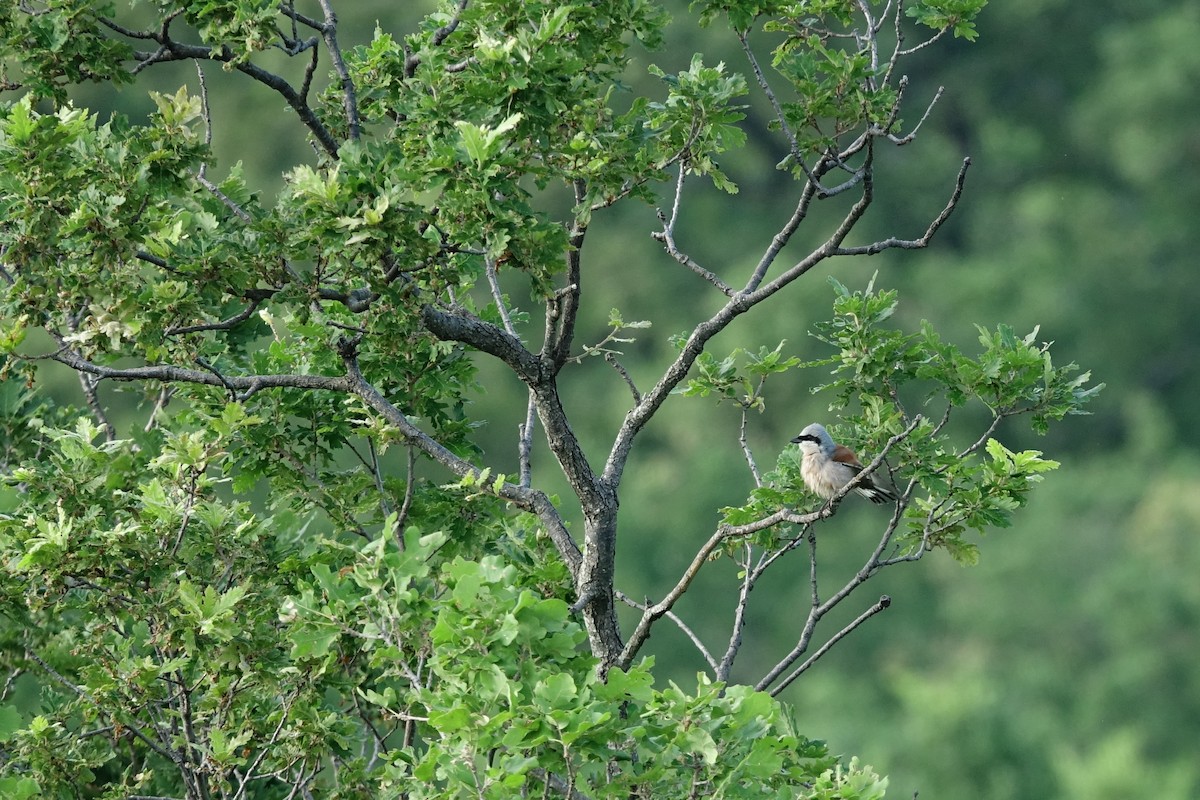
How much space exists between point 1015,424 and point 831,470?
113 feet

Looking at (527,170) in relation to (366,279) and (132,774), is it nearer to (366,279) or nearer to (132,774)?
(366,279)

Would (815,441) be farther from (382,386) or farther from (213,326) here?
(213,326)

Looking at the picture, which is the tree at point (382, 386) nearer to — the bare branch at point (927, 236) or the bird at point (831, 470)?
the bare branch at point (927, 236)

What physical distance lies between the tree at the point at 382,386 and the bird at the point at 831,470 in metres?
0.20

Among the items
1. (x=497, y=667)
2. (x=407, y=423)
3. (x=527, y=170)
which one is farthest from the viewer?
(x=407, y=423)

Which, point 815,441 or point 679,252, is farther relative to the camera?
point 815,441

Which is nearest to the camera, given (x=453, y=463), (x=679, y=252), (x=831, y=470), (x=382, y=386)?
(x=453, y=463)

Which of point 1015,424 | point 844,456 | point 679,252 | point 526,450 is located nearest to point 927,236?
point 679,252

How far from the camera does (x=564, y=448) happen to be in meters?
7.13

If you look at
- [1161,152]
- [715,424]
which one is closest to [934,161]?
[1161,152]

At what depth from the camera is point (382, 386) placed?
7879 millimetres

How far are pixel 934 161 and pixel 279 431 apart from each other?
41694 mm

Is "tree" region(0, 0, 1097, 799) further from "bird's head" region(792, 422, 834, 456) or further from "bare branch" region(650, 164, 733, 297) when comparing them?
"bird's head" region(792, 422, 834, 456)

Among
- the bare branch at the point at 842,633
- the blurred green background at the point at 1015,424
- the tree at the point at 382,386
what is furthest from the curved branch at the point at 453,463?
the blurred green background at the point at 1015,424
